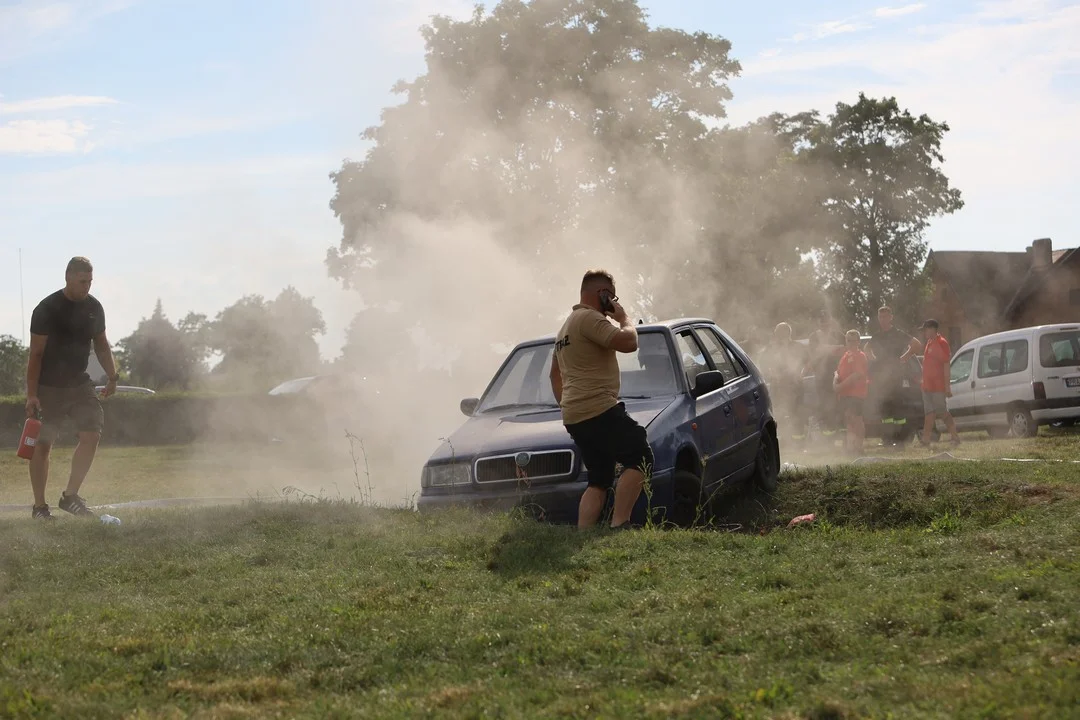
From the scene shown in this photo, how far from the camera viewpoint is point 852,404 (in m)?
15.2

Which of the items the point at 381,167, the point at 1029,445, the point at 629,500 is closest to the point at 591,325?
the point at 629,500

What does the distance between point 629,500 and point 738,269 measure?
968 inches

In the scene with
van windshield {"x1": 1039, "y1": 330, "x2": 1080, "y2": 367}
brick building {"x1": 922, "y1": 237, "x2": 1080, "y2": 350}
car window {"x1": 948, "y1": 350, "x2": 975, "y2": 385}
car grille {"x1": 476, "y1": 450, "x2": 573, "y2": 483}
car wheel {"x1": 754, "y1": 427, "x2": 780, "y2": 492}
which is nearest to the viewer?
car grille {"x1": 476, "y1": 450, "x2": 573, "y2": 483}

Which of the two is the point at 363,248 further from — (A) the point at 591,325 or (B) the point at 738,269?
(A) the point at 591,325

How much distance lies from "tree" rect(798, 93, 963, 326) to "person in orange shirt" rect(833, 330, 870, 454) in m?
42.4

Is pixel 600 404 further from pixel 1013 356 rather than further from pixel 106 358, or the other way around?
pixel 1013 356

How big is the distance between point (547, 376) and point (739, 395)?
1.57 metres

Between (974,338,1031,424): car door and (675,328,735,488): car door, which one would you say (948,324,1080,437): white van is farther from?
(675,328,735,488): car door

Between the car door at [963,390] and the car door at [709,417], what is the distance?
12.4 m

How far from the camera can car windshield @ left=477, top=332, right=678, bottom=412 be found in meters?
8.81

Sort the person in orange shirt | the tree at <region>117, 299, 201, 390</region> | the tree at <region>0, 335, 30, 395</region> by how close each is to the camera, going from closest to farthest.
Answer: the person in orange shirt → the tree at <region>0, 335, 30, 395</region> → the tree at <region>117, 299, 201, 390</region>

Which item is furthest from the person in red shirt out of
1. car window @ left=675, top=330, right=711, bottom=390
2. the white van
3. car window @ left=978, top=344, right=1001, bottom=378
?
car window @ left=675, top=330, right=711, bottom=390

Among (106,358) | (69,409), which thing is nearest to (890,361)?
(106,358)

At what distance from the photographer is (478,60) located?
28.0m
